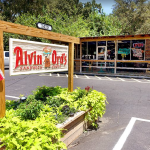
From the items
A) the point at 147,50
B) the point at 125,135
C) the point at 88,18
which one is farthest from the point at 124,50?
the point at 88,18

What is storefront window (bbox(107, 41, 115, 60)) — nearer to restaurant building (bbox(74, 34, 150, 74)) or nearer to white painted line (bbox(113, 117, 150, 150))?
restaurant building (bbox(74, 34, 150, 74))

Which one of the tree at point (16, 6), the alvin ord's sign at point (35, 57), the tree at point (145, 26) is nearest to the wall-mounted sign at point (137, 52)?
the alvin ord's sign at point (35, 57)

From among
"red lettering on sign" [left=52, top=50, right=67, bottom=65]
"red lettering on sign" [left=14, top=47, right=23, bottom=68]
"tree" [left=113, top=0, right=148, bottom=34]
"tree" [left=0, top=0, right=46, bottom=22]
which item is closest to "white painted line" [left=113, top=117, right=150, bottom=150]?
"red lettering on sign" [left=52, top=50, right=67, bottom=65]

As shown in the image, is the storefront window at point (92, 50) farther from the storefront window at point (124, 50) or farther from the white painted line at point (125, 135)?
the white painted line at point (125, 135)

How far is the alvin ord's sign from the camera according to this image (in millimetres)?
3393

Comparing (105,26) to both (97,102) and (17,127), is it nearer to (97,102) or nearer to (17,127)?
(97,102)

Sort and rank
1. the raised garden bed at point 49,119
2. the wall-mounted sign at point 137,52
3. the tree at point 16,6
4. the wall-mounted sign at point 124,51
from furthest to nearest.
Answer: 1. the tree at point 16,6
2. the wall-mounted sign at point 124,51
3. the wall-mounted sign at point 137,52
4. the raised garden bed at point 49,119

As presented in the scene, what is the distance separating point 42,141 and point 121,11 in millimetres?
36078

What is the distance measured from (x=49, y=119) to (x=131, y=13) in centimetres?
3275

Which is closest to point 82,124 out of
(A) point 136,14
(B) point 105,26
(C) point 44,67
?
(C) point 44,67

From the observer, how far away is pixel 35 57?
3.89m

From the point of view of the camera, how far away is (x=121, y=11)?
1352 inches

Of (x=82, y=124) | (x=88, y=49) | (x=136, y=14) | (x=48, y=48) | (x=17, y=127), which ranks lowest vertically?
(x=82, y=124)

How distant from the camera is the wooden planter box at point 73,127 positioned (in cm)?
348
